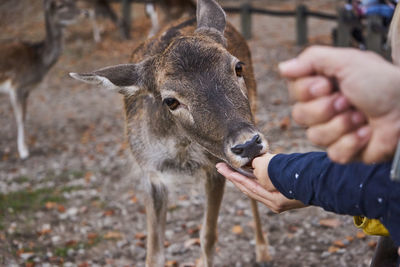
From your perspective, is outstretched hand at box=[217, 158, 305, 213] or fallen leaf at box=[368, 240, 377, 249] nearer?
outstretched hand at box=[217, 158, 305, 213]

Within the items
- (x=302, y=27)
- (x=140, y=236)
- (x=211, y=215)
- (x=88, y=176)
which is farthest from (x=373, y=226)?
(x=302, y=27)

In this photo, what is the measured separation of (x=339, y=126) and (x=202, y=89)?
1489 millimetres

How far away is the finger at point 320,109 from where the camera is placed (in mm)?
1382

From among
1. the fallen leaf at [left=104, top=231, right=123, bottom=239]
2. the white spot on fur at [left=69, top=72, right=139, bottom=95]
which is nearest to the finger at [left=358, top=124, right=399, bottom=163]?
the white spot on fur at [left=69, top=72, right=139, bottom=95]

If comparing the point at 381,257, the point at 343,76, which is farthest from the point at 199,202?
the point at 343,76

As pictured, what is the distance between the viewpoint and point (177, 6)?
12148 mm

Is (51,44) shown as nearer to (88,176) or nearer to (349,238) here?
(88,176)

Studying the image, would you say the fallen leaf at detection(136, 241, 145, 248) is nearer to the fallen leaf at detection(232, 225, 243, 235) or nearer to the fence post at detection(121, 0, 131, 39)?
the fallen leaf at detection(232, 225, 243, 235)

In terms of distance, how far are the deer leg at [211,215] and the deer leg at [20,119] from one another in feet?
15.1

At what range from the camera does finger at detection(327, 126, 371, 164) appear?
1.40 metres

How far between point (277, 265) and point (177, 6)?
914 cm

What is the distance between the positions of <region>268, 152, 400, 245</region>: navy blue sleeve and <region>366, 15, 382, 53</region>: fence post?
20.0ft

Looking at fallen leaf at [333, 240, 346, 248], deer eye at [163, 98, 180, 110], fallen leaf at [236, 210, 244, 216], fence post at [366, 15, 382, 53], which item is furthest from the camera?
fence post at [366, 15, 382, 53]

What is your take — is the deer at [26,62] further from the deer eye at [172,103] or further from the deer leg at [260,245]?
the deer eye at [172,103]
